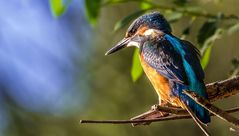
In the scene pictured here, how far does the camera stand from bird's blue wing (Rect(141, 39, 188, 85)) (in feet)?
6.39

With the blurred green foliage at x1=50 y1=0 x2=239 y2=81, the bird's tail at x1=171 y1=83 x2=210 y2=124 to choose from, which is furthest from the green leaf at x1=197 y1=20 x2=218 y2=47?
the bird's tail at x1=171 y1=83 x2=210 y2=124

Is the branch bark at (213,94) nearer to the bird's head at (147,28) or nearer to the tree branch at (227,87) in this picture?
the tree branch at (227,87)

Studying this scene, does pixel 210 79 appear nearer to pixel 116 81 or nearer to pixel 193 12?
pixel 116 81

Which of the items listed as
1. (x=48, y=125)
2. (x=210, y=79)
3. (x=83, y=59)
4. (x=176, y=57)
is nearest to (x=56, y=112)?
(x=48, y=125)

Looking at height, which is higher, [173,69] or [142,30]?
[142,30]

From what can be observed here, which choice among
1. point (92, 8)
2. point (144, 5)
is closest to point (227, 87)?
point (92, 8)

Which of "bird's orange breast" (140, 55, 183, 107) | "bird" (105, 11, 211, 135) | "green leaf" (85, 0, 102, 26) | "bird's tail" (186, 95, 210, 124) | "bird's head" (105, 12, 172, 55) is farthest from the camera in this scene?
"green leaf" (85, 0, 102, 26)

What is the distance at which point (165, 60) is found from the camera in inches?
78.3

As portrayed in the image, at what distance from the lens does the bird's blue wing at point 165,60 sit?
1.95 metres

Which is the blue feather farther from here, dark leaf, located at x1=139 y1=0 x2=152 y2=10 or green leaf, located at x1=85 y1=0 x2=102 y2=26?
dark leaf, located at x1=139 y1=0 x2=152 y2=10

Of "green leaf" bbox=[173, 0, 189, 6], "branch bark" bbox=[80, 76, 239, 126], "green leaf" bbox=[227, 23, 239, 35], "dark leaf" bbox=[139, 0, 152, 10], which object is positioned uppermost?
"dark leaf" bbox=[139, 0, 152, 10]

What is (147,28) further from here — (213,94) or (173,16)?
(173,16)

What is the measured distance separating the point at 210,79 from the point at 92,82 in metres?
1.53

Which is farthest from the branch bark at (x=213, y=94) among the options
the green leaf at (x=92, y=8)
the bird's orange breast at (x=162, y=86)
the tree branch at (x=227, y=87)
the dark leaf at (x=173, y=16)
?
the dark leaf at (x=173, y=16)
